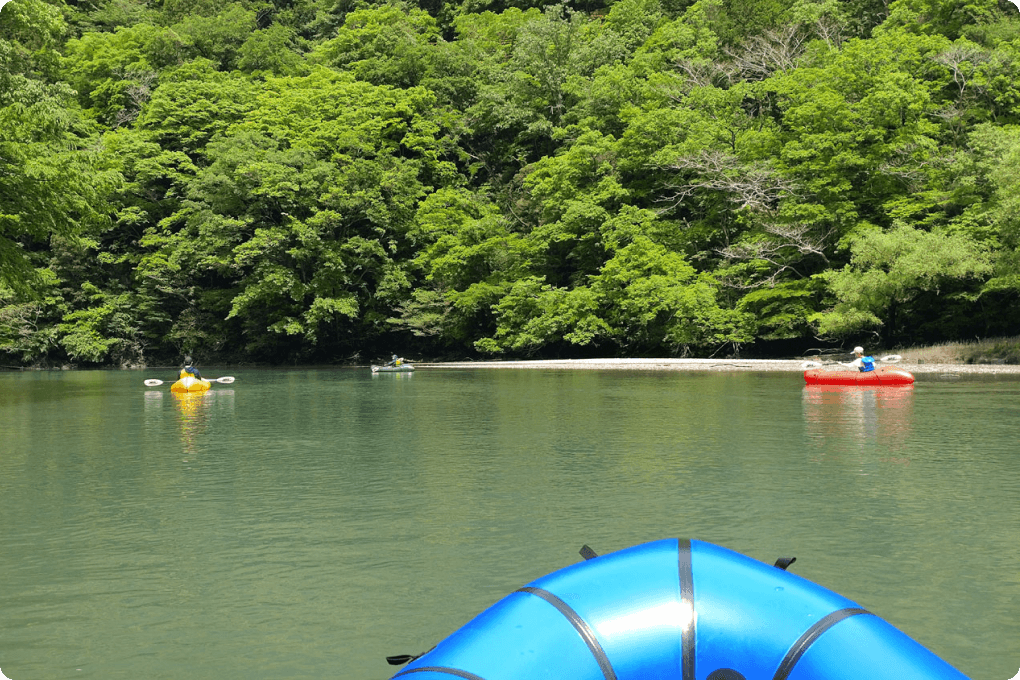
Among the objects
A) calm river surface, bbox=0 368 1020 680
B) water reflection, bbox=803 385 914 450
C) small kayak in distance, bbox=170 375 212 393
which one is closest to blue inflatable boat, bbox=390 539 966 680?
calm river surface, bbox=0 368 1020 680

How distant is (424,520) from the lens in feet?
27.1

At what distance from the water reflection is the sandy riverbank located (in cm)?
634

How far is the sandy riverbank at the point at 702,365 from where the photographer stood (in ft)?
89.8

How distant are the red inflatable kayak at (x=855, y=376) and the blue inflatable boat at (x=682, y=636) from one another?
20.9 metres

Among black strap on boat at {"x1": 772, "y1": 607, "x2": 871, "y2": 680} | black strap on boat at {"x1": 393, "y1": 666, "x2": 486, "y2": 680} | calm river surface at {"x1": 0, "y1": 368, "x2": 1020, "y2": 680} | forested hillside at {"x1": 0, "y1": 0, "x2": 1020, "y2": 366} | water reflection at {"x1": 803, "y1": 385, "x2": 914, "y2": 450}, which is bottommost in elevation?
calm river surface at {"x1": 0, "y1": 368, "x2": 1020, "y2": 680}

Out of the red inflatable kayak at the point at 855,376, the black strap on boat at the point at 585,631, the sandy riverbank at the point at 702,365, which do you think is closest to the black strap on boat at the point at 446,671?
the black strap on boat at the point at 585,631

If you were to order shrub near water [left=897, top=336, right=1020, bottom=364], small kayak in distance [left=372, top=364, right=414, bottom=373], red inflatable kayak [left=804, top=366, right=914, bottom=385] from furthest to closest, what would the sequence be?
1. small kayak in distance [left=372, top=364, right=414, bottom=373]
2. shrub near water [left=897, top=336, right=1020, bottom=364]
3. red inflatable kayak [left=804, top=366, right=914, bottom=385]

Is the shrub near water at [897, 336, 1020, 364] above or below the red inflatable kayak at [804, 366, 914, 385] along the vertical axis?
above

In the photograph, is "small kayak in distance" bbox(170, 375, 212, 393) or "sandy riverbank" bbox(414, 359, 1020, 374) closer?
"small kayak in distance" bbox(170, 375, 212, 393)

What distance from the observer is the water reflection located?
13734mm

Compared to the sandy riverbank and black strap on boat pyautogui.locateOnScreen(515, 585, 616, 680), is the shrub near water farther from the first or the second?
black strap on boat pyautogui.locateOnScreen(515, 585, 616, 680)

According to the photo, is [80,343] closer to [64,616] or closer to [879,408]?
[879,408]

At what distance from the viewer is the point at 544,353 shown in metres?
41.5

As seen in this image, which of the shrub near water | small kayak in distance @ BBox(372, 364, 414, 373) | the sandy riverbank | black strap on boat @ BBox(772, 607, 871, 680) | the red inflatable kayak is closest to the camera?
black strap on boat @ BBox(772, 607, 871, 680)
